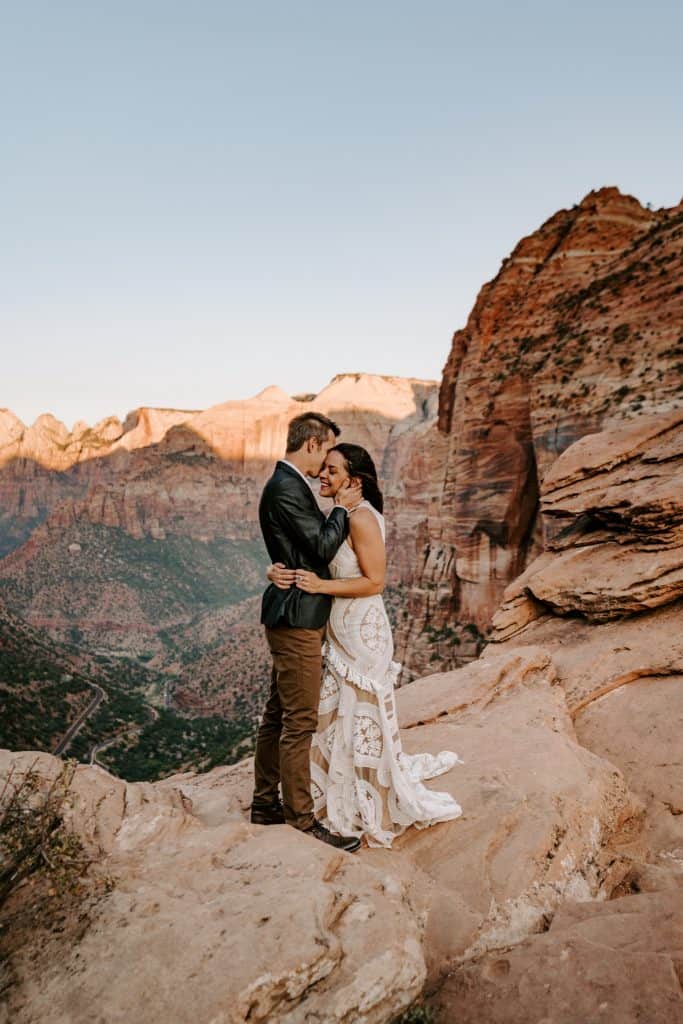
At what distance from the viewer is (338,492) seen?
395 cm

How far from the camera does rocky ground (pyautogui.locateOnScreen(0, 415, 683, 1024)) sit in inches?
88.4

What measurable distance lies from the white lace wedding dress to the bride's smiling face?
0.27 metres

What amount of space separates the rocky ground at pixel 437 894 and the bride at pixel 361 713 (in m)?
0.26

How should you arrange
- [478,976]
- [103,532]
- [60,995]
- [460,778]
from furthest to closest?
1. [103,532]
2. [460,778]
3. [478,976]
4. [60,995]

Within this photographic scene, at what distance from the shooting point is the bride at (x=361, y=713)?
390 centimetres

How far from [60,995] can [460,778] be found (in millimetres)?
3283

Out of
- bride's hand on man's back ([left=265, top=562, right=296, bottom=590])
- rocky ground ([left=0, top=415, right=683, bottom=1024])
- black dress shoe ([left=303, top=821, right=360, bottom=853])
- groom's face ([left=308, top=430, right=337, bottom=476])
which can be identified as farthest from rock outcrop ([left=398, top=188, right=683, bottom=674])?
bride's hand on man's back ([left=265, top=562, right=296, bottom=590])

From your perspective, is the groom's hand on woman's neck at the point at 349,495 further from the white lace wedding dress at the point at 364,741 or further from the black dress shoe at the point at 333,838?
the black dress shoe at the point at 333,838

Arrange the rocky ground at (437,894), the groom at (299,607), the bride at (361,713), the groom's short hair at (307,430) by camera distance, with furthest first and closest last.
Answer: the bride at (361,713) → the groom's short hair at (307,430) → the groom at (299,607) → the rocky ground at (437,894)

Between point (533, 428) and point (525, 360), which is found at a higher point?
point (525, 360)

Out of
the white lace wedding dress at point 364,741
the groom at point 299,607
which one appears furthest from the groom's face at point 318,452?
the white lace wedding dress at point 364,741

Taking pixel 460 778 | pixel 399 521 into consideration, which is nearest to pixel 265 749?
pixel 460 778

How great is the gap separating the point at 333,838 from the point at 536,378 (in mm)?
21274

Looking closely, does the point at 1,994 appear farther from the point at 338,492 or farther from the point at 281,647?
the point at 338,492
